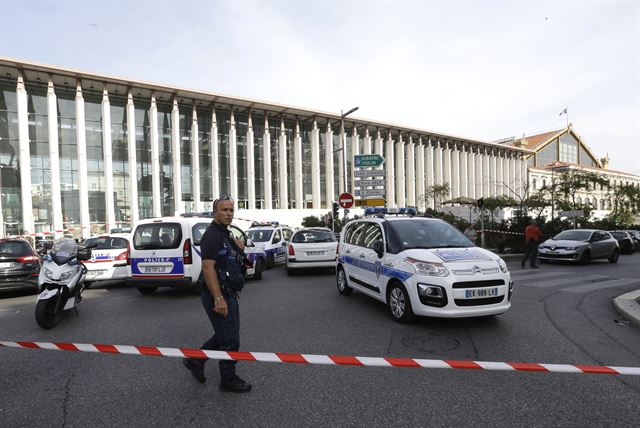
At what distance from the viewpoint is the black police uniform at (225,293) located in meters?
3.46

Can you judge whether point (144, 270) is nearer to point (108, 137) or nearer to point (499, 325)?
point (499, 325)

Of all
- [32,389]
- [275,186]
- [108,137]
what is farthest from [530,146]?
[32,389]

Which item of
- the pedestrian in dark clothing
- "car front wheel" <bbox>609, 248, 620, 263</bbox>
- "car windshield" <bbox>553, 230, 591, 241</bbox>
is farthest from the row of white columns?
the pedestrian in dark clothing

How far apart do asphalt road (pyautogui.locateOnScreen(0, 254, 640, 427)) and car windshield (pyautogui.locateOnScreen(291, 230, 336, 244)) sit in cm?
459

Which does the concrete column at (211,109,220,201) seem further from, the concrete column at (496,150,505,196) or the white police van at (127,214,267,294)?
the concrete column at (496,150,505,196)

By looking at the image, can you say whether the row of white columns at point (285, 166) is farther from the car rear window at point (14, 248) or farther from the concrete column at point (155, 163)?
the car rear window at point (14, 248)

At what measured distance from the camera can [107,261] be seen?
10367mm

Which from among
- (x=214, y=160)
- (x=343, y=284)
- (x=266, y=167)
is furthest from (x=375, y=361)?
(x=266, y=167)

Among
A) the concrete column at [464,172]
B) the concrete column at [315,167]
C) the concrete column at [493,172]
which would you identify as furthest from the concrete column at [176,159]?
the concrete column at [493,172]

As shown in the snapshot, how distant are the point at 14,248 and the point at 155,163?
28.3m

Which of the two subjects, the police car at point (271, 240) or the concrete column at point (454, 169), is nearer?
the police car at point (271, 240)

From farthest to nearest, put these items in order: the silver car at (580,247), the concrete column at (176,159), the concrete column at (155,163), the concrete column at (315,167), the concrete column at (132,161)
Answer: the concrete column at (315,167) < the concrete column at (176,159) < the concrete column at (155,163) < the concrete column at (132,161) < the silver car at (580,247)

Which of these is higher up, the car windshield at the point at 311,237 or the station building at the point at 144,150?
the station building at the point at 144,150

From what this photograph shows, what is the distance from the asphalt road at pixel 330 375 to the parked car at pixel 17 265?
160 cm
